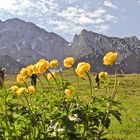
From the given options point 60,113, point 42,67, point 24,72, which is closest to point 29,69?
point 24,72

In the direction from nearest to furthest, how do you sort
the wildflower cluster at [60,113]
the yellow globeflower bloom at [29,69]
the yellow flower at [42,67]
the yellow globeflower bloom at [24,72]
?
the wildflower cluster at [60,113], the yellow flower at [42,67], the yellow globeflower bloom at [29,69], the yellow globeflower bloom at [24,72]

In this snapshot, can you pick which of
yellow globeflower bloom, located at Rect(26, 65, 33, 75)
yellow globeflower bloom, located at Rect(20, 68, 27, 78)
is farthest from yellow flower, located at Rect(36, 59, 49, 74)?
yellow globeflower bloom, located at Rect(20, 68, 27, 78)

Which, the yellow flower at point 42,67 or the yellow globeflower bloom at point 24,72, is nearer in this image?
the yellow flower at point 42,67

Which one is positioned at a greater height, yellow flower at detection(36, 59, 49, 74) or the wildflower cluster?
yellow flower at detection(36, 59, 49, 74)

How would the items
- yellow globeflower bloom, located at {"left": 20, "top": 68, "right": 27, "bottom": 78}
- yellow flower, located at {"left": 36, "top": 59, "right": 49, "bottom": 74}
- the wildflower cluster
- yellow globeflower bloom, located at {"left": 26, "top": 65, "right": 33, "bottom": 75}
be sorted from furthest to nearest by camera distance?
yellow globeflower bloom, located at {"left": 20, "top": 68, "right": 27, "bottom": 78} < yellow globeflower bloom, located at {"left": 26, "top": 65, "right": 33, "bottom": 75} < yellow flower, located at {"left": 36, "top": 59, "right": 49, "bottom": 74} < the wildflower cluster

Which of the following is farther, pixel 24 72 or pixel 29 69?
pixel 24 72

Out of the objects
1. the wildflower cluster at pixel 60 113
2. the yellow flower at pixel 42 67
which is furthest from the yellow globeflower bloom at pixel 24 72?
the yellow flower at pixel 42 67

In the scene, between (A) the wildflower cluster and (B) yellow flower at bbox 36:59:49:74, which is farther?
(B) yellow flower at bbox 36:59:49:74

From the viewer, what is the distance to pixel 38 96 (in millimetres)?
7406

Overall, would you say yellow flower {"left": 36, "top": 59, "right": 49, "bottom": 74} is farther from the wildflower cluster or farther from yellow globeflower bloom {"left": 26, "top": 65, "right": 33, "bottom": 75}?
yellow globeflower bloom {"left": 26, "top": 65, "right": 33, "bottom": 75}

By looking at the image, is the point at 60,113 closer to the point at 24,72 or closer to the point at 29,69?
the point at 29,69

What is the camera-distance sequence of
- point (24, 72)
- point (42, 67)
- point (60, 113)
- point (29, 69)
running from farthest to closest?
point (24, 72), point (29, 69), point (42, 67), point (60, 113)

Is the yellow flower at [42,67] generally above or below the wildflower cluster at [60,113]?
above

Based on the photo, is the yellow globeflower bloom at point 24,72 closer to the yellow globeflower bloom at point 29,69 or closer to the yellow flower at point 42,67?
the yellow globeflower bloom at point 29,69
